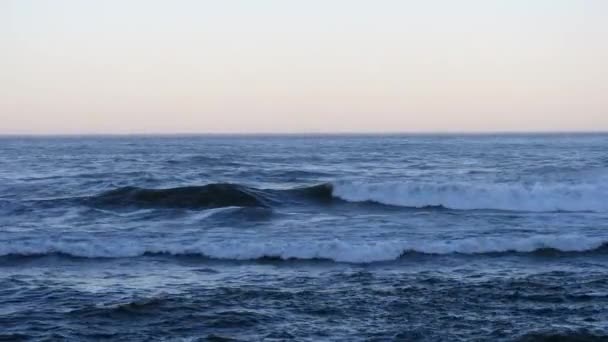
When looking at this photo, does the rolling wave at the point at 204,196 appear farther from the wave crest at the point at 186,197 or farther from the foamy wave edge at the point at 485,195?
the foamy wave edge at the point at 485,195

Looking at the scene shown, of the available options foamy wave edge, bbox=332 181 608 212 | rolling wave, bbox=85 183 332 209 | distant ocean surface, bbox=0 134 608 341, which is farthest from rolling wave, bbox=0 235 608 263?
rolling wave, bbox=85 183 332 209

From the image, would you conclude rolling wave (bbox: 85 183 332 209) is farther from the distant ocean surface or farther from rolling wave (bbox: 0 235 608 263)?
rolling wave (bbox: 0 235 608 263)

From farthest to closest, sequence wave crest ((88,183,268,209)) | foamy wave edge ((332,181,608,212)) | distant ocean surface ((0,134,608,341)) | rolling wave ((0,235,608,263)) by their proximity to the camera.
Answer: wave crest ((88,183,268,209)), foamy wave edge ((332,181,608,212)), rolling wave ((0,235,608,263)), distant ocean surface ((0,134,608,341))

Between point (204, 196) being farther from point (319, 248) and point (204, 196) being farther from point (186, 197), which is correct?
point (319, 248)

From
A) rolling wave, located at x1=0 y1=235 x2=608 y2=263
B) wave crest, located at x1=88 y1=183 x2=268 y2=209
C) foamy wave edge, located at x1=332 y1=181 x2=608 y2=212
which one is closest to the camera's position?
rolling wave, located at x1=0 y1=235 x2=608 y2=263

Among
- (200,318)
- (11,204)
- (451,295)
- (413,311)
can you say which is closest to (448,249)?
(451,295)

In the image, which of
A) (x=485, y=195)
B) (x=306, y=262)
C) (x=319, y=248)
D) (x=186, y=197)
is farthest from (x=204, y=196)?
(x=306, y=262)

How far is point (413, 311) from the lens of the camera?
1027 cm

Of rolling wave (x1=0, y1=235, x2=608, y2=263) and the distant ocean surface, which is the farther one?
rolling wave (x1=0, y1=235, x2=608, y2=263)

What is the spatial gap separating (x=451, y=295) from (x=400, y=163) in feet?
99.8

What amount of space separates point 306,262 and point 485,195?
42.0 ft

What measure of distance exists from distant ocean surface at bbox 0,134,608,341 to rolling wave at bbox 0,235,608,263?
5 cm

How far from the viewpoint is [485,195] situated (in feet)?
83.6

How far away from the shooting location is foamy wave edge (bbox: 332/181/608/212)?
24016 millimetres
